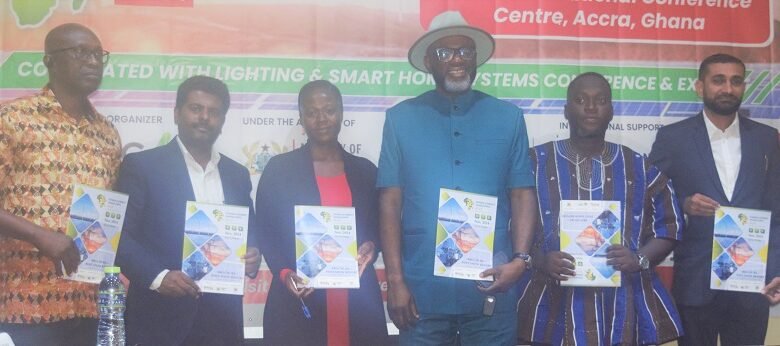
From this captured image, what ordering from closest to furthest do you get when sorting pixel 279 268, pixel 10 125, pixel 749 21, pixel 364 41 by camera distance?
pixel 10 125, pixel 279 268, pixel 364 41, pixel 749 21

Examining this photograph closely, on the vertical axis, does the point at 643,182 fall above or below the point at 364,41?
below

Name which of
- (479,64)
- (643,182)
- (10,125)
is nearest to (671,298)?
(643,182)

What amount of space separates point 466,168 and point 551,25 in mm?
1107

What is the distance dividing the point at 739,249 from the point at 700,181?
1.30 ft

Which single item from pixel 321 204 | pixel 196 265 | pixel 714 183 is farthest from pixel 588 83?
pixel 196 265

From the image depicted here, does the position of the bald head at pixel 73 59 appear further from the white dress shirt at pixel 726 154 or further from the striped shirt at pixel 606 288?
the white dress shirt at pixel 726 154

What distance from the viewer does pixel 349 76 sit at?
4.50 m

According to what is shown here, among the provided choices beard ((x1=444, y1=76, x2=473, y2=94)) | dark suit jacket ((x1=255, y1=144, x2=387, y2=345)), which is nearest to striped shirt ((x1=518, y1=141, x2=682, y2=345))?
beard ((x1=444, y1=76, x2=473, y2=94))

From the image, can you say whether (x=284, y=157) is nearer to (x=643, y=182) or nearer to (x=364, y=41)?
(x=364, y=41)

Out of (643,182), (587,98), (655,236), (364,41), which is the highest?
(364,41)

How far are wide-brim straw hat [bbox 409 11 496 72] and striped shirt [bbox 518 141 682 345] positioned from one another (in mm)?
606

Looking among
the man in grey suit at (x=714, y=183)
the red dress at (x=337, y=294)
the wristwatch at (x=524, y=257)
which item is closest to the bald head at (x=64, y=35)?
the red dress at (x=337, y=294)

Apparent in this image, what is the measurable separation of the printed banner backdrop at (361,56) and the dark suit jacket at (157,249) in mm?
203

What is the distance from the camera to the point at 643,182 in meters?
4.32
